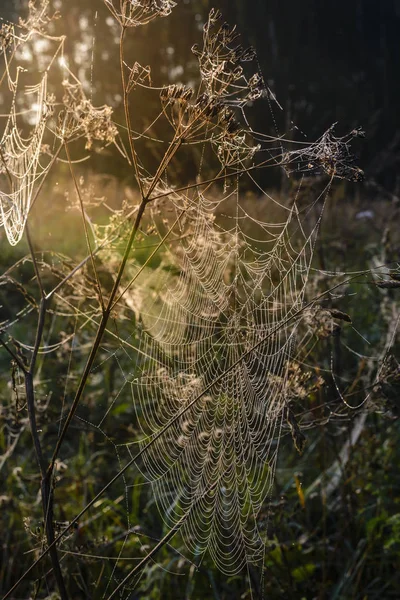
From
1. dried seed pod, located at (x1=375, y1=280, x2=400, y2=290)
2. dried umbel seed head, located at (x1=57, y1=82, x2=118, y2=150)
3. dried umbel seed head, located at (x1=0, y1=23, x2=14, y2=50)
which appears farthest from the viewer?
dried umbel seed head, located at (x1=57, y1=82, x2=118, y2=150)

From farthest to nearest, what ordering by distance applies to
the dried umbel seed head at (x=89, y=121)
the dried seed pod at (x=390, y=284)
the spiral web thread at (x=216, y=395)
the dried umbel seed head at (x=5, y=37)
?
the spiral web thread at (x=216, y=395) → the dried umbel seed head at (x=89, y=121) → the dried umbel seed head at (x=5, y=37) → the dried seed pod at (x=390, y=284)

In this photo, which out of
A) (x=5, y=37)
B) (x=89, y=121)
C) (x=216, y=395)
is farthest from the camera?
(x=216, y=395)

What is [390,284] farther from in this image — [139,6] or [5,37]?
[5,37]

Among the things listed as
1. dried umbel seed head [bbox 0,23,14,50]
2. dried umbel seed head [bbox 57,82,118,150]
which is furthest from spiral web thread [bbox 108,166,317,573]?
dried umbel seed head [bbox 0,23,14,50]

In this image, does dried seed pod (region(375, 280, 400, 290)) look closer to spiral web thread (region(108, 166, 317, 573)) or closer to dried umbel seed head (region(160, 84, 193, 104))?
dried umbel seed head (region(160, 84, 193, 104))

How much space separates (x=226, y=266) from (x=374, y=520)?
110 centimetres

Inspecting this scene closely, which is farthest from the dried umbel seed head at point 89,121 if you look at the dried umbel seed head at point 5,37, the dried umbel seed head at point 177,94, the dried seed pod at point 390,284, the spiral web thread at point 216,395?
the spiral web thread at point 216,395

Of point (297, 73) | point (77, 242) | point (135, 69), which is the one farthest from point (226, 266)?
point (297, 73)

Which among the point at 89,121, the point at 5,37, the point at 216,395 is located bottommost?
the point at 216,395

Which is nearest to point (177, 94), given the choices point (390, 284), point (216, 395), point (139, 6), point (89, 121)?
point (139, 6)

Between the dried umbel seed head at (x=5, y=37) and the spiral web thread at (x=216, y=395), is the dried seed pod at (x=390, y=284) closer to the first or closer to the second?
the dried umbel seed head at (x=5, y=37)

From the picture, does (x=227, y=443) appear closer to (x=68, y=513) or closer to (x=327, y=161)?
(x=68, y=513)

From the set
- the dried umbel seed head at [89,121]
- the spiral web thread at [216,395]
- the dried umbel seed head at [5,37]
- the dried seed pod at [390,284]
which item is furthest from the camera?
the spiral web thread at [216,395]

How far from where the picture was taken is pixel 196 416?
2.79m
